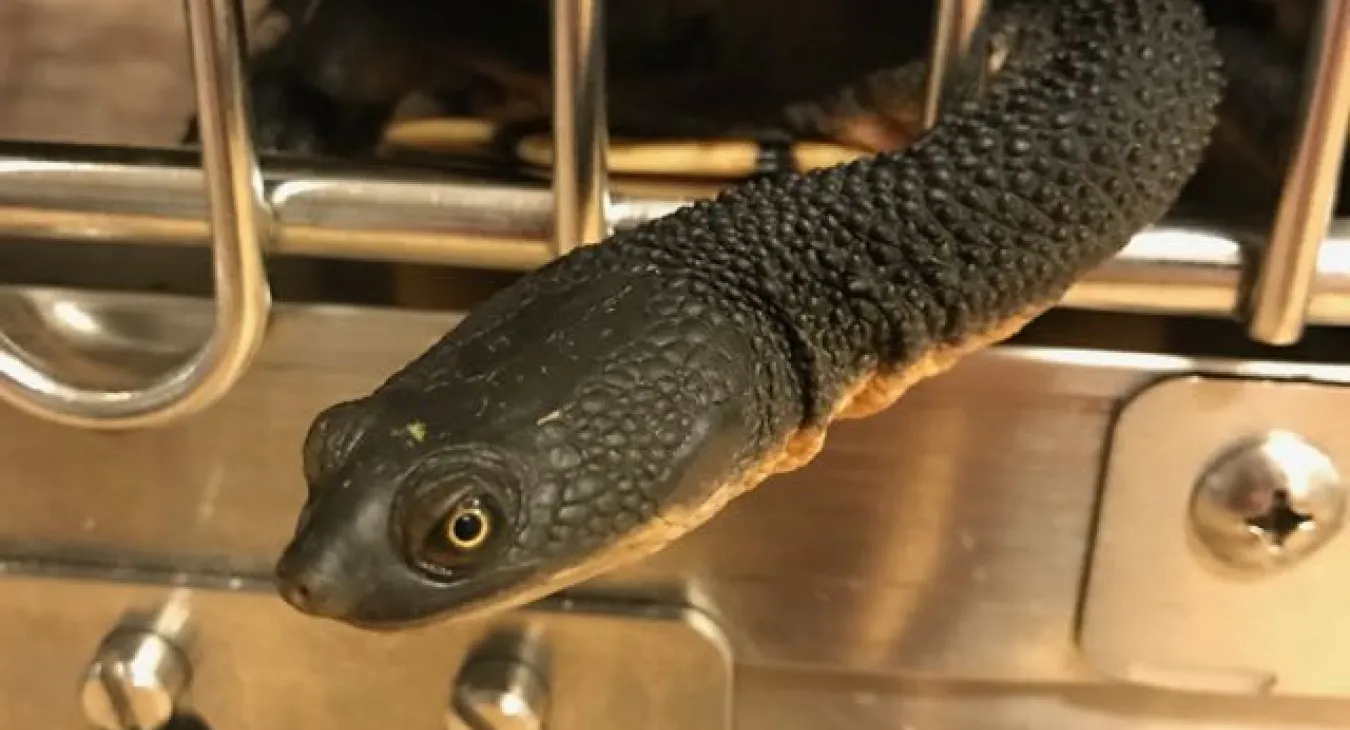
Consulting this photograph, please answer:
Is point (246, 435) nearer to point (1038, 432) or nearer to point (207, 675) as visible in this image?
point (207, 675)

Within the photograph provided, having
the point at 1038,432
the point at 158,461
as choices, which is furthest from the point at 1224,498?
the point at 158,461

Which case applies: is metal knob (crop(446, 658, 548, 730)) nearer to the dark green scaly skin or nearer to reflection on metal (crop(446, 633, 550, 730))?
reflection on metal (crop(446, 633, 550, 730))

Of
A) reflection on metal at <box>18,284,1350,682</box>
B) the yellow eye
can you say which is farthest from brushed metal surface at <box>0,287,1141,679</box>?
the yellow eye

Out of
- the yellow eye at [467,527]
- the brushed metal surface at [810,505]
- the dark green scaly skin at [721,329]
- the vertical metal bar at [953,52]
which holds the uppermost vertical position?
the vertical metal bar at [953,52]

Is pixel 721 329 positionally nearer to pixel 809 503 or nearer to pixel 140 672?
pixel 809 503

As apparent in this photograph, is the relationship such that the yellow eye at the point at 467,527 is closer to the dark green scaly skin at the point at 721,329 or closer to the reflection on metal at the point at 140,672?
the dark green scaly skin at the point at 721,329

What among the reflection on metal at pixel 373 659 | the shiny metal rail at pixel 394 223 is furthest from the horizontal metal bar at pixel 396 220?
the reflection on metal at pixel 373 659

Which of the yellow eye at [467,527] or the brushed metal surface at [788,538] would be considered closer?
the yellow eye at [467,527]
